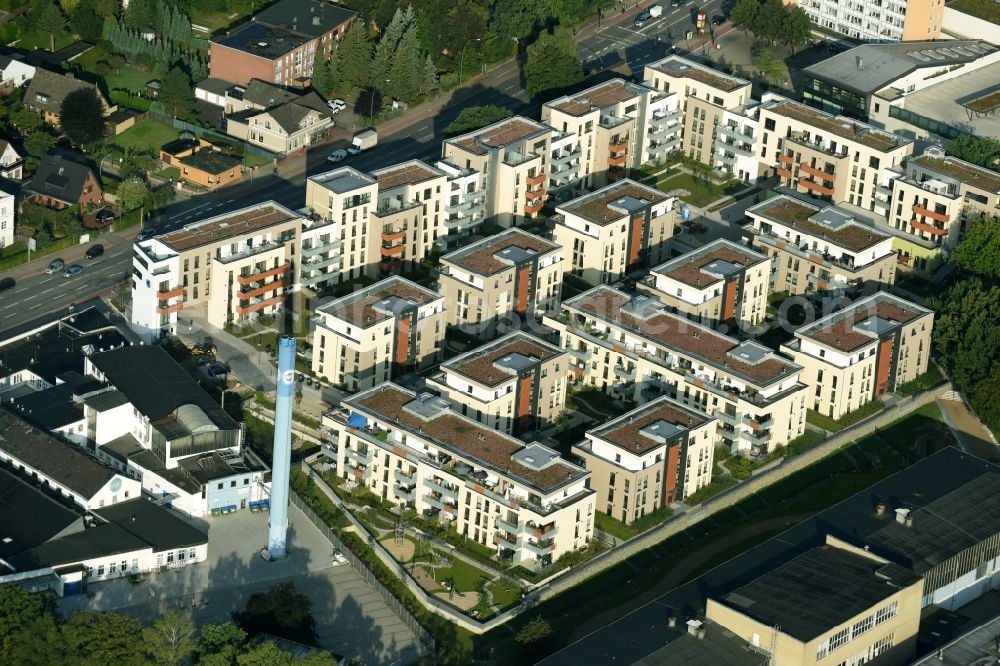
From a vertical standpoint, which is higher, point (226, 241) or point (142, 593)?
point (226, 241)

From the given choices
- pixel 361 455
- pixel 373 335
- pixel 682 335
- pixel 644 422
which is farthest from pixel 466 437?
pixel 682 335

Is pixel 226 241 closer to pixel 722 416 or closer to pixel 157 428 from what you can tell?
pixel 157 428

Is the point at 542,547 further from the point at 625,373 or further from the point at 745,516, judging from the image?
the point at 625,373

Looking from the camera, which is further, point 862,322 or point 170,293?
point 170,293

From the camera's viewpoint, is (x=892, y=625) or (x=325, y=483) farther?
(x=325, y=483)

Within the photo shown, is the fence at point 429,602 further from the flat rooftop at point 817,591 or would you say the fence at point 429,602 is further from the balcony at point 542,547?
the flat rooftop at point 817,591

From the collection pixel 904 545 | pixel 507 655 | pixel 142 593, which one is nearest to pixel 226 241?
pixel 142 593

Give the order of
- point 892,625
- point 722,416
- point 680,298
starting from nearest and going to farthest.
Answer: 1. point 892,625
2. point 722,416
3. point 680,298
